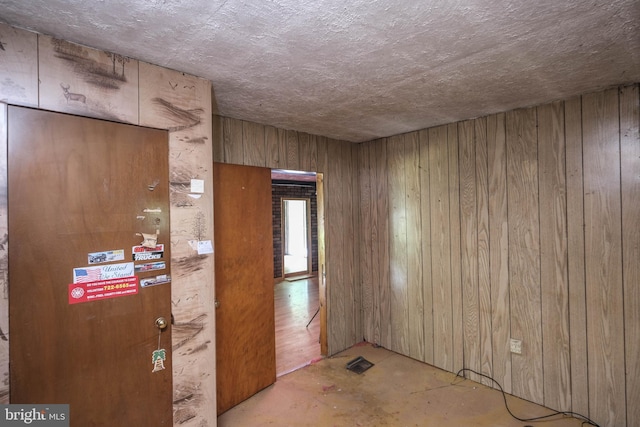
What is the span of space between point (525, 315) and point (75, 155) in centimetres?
331

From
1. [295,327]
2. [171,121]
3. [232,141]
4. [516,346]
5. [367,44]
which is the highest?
[367,44]

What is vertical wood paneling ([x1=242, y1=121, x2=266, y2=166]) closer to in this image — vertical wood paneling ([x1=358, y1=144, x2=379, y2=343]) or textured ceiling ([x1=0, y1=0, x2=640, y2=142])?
textured ceiling ([x1=0, y1=0, x2=640, y2=142])

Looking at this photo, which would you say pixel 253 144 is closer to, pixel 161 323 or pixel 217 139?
pixel 217 139

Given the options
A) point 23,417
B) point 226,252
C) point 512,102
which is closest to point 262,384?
point 226,252

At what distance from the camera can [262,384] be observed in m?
2.88

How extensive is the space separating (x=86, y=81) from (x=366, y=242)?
10.0 ft

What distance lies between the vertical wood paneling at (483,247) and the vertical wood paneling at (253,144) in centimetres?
198

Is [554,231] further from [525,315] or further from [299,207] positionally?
[299,207]

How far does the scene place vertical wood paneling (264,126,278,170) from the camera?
9.74ft

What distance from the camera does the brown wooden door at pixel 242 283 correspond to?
2.58m

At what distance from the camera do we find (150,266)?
5.58ft

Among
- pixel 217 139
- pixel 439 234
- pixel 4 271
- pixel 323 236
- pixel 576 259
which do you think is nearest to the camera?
pixel 4 271

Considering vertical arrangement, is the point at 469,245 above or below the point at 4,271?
below

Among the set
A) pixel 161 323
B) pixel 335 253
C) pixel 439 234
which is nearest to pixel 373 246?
pixel 335 253
